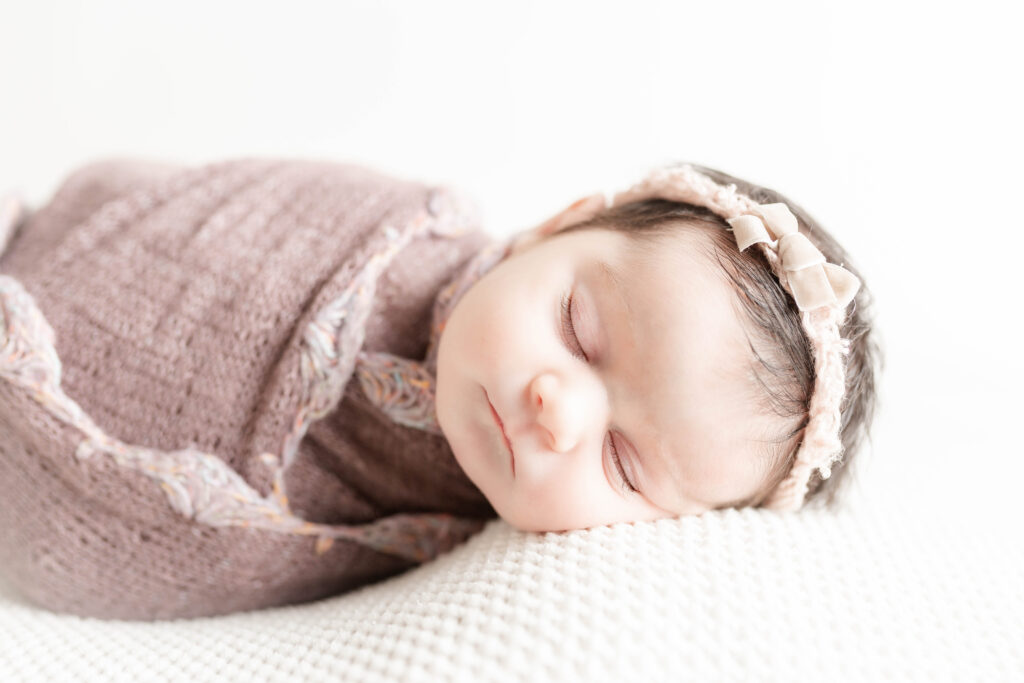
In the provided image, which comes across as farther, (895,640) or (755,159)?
(755,159)

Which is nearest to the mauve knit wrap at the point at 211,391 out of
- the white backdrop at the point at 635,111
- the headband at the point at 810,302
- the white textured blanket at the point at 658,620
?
the white textured blanket at the point at 658,620

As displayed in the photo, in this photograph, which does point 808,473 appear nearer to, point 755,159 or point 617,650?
point 617,650

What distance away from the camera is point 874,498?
102 cm

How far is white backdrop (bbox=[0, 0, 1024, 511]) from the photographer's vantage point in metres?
1.46

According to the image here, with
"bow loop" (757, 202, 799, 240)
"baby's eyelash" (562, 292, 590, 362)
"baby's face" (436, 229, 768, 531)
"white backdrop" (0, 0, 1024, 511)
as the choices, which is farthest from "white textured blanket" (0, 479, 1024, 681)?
"white backdrop" (0, 0, 1024, 511)

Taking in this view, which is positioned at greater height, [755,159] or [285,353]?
[755,159]

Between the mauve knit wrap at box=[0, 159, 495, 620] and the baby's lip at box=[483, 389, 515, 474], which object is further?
the mauve knit wrap at box=[0, 159, 495, 620]

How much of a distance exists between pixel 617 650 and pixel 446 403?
360 mm

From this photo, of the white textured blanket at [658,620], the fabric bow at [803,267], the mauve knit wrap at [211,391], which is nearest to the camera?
the white textured blanket at [658,620]

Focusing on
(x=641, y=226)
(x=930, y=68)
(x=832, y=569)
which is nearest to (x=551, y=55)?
(x=930, y=68)

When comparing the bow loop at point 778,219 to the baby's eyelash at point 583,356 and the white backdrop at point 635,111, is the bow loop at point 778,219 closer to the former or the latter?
the baby's eyelash at point 583,356

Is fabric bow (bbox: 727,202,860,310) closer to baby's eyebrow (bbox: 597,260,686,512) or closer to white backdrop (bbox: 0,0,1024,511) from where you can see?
baby's eyebrow (bbox: 597,260,686,512)

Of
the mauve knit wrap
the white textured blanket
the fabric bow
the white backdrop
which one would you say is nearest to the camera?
the white textured blanket

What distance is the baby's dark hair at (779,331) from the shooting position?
2.66 feet
